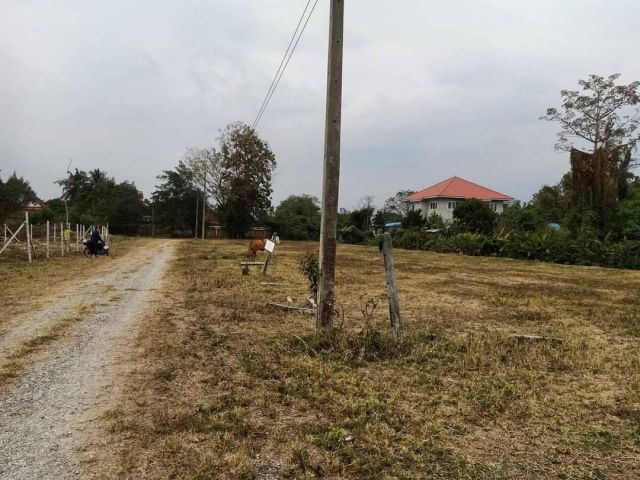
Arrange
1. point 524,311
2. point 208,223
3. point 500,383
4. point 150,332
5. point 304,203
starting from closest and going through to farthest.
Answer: point 500,383 → point 150,332 → point 524,311 → point 208,223 → point 304,203

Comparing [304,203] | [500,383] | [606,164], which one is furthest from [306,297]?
[304,203]

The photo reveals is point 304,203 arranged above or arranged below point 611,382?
above

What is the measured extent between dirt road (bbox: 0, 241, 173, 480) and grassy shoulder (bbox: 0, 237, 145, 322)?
53 centimetres

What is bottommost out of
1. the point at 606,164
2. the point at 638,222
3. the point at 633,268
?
the point at 633,268

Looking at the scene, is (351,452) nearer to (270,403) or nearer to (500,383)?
(270,403)

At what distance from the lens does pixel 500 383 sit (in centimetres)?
455

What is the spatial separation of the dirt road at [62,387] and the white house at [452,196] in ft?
176

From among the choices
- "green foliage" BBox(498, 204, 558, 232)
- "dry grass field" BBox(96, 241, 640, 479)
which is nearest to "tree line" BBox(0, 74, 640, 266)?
"green foliage" BBox(498, 204, 558, 232)

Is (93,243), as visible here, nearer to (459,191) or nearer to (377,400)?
(377,400)

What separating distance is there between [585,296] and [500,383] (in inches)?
314

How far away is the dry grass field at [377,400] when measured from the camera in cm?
300

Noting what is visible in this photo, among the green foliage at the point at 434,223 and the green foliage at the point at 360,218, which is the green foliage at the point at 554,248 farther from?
the green foliage at the point at 360,218

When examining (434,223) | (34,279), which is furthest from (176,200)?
(34,279)

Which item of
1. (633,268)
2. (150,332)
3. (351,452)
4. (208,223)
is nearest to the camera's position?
(351,452)
